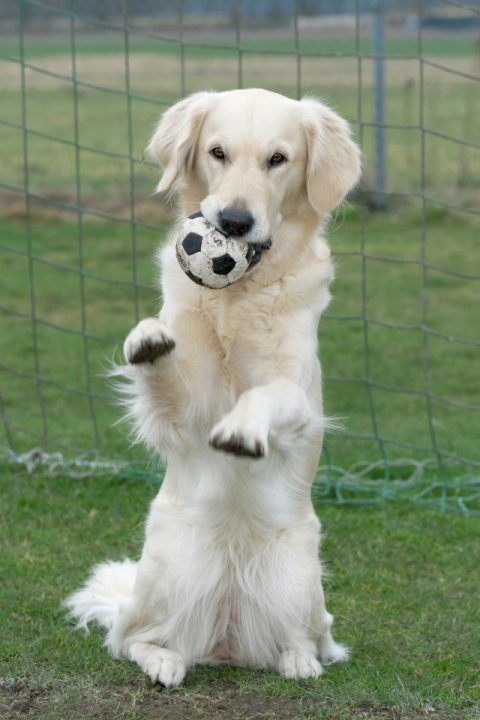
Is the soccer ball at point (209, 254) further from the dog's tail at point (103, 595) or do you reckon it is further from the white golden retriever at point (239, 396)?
the dog's tail at point (103, 595)

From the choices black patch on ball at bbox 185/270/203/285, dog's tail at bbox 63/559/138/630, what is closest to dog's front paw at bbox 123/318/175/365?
black patch on ball at bbox 185/270/203/285

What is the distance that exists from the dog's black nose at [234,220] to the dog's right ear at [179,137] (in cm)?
47

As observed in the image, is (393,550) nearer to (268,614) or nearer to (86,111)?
(268,614)

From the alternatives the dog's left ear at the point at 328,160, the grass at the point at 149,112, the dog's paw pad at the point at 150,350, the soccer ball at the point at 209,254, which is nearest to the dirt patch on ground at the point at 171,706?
the dog's paw pad at the point at 150,350

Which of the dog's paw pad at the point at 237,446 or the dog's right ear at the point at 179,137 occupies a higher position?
the dog's right ear at the point at 179,137

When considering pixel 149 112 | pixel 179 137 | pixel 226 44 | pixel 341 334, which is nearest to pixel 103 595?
pixel 179 137

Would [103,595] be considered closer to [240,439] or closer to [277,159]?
[240,439]

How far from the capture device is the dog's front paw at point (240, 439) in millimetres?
2256

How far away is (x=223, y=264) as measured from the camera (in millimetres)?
2688

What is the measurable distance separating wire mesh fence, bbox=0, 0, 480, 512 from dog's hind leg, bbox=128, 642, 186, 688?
1750mm

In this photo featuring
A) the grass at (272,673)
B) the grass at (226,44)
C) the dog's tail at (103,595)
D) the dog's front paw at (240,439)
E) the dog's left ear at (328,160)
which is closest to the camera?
the dog's front paw at (240,439)

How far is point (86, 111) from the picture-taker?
14250 mm

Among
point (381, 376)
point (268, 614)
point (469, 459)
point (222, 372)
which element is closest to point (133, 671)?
point (268, 614)

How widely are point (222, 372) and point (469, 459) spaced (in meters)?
2.90
